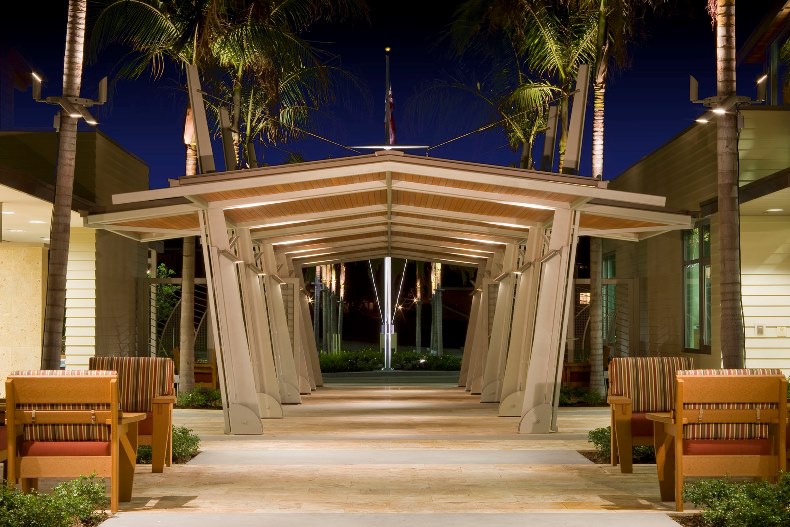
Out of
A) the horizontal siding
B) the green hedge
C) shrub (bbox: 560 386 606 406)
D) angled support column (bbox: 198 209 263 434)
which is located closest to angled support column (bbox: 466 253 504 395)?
shrub (bbox: 560 386 606 406)

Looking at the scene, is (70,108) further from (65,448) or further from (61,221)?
(65,448)

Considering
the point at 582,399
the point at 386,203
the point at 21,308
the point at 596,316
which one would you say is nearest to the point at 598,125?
the point at 596,316

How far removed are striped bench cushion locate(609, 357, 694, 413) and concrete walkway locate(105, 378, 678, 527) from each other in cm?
65

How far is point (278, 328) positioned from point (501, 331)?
394 centimetres

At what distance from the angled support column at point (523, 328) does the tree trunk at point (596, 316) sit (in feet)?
6.17

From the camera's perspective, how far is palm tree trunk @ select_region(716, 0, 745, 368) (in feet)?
36.6

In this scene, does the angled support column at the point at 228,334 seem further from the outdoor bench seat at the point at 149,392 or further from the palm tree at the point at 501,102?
the palm tree at the point at 501,102

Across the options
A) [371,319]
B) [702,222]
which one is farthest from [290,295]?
[371,319]

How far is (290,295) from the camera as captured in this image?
75.7ft

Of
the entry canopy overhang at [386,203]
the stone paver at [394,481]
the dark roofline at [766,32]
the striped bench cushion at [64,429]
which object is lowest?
the stone paver at [394,481]

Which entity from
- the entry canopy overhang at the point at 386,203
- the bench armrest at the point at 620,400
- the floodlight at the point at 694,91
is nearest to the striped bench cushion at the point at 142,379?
the entry canopy overhang at the point at 386,203

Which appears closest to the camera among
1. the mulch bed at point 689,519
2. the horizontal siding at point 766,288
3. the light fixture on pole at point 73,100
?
the mulch bed at point 689,519

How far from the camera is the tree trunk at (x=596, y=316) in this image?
19.0 metres

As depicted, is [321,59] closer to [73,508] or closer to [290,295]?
[290,295]
